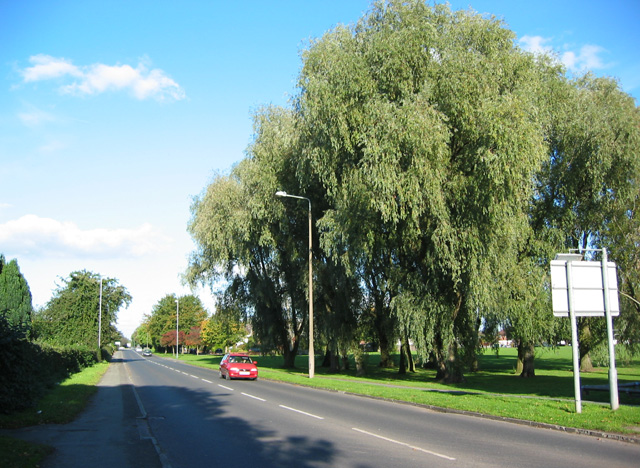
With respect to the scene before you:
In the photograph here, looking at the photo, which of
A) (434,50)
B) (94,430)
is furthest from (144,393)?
(434,50)

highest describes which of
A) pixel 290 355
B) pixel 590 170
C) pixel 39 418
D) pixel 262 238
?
pixel 590 170

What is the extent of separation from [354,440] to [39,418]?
7.98 metres

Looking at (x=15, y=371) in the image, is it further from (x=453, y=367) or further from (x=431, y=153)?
(x=453, y=367)

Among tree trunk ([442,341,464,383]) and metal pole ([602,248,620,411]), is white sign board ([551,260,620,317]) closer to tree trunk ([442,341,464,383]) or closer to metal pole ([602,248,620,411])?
metal pole ([602,248,620,411])

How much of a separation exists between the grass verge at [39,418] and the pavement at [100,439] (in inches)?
9.1

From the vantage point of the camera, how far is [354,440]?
33.0 feet

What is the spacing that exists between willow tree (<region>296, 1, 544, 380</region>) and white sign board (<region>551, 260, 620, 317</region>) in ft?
19.9

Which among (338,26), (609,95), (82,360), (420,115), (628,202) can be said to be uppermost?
(338,26)

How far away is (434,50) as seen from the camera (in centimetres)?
2209

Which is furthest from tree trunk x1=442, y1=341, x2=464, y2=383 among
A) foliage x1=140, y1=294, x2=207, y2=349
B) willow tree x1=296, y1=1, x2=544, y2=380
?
foliage x1=140, y1=294, x2=207, y2=349

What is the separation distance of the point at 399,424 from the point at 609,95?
21.0 metres

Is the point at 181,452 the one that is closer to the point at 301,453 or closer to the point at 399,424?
the point at 301,453

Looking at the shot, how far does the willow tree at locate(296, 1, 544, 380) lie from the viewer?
20.0 metres

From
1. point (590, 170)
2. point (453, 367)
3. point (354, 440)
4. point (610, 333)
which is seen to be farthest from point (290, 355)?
point (354, 440)
